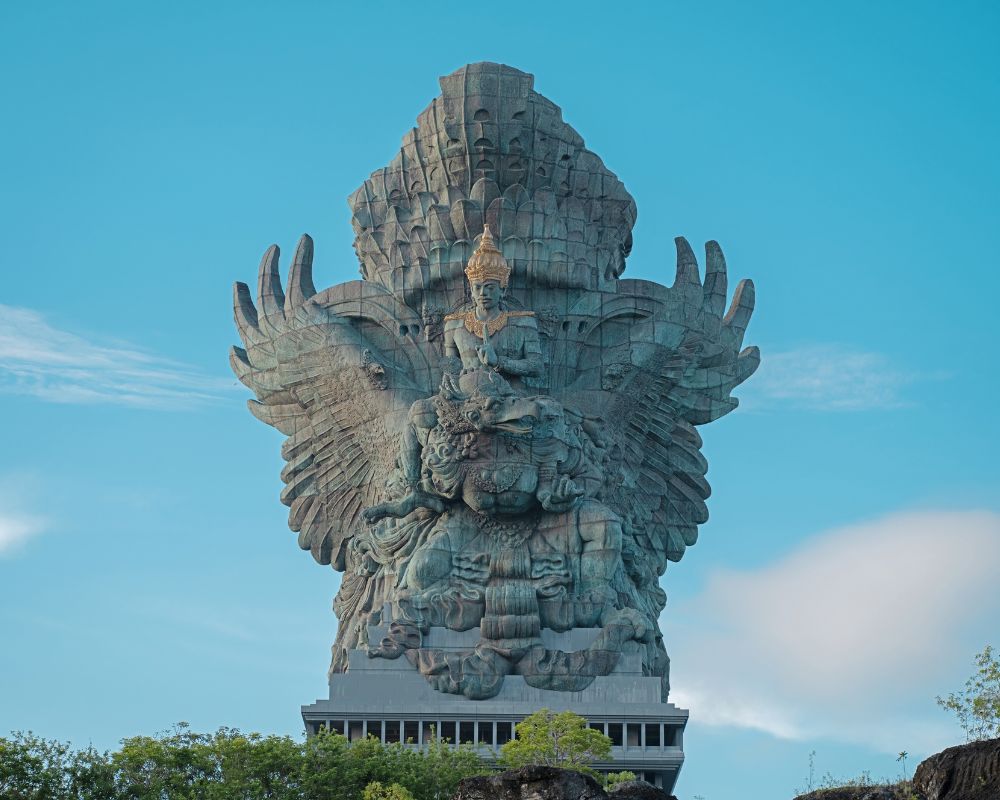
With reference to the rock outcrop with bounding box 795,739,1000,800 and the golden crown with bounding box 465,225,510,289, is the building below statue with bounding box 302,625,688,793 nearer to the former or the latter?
the golden crown with bounding box 465,225,510,289

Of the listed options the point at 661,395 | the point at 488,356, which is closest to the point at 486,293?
the point at 488,356

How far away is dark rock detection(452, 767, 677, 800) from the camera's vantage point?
42375mm

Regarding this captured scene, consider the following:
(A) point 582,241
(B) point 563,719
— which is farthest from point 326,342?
(B) point 563,719

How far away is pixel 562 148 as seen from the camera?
234 feet

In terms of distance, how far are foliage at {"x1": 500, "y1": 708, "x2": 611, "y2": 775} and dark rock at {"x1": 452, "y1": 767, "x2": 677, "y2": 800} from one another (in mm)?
11626

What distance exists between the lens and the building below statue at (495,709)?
211 ft

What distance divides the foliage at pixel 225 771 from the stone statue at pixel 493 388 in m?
9.50

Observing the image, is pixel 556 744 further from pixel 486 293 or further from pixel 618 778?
pixel 486 293

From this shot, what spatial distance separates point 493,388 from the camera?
6681 centimetres

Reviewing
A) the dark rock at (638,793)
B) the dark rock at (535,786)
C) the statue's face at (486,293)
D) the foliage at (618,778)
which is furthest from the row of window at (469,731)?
the dark rock at (535,786)

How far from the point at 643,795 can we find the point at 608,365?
2562 cm

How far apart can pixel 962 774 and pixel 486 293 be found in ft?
108

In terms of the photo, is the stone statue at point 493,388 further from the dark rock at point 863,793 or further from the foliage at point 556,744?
the dark rock at point 863,793

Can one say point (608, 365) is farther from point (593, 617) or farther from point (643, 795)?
point (643, 795)
